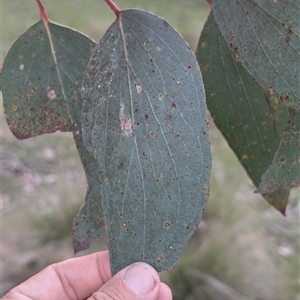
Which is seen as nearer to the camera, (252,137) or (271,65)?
(271,65)

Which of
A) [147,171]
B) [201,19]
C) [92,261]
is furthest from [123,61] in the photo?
[201,19]

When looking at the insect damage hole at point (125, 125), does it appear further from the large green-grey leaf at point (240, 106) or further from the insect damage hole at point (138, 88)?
the large green-grey leaf at point (240, 106)

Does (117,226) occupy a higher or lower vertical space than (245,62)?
lower

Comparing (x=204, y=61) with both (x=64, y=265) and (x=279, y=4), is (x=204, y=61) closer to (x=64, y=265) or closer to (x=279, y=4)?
(x=279, y=4)

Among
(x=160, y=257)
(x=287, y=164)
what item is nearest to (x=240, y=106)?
(x=287, y=164)

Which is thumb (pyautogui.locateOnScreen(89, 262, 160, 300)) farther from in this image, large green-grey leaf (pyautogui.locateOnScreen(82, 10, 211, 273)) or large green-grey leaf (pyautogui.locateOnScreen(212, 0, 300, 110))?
large green-grey leaf (pyautogui.locateOnScreen(212, 0, 300, 110))

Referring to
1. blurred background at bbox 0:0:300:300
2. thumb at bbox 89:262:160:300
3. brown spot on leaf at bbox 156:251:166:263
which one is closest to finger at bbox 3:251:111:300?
thumb at bbox 89:262:160:300
